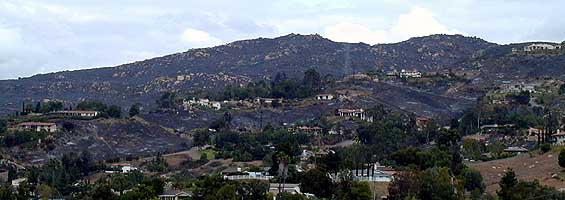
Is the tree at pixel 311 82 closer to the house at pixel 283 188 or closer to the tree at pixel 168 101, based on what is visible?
the tree at pixel 168 101

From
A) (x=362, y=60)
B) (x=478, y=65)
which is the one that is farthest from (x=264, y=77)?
(x=478, y=65)

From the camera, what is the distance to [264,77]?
178375 millimetres

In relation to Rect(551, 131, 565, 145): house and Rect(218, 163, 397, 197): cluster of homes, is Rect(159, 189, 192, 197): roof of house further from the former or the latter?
Rect(551, 131, 565, 145): house

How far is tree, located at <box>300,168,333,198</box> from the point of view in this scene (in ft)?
188

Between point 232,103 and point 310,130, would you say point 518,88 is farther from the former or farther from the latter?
point 232,103

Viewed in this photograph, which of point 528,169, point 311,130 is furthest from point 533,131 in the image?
point 311,130

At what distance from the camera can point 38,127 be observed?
97.4 metres

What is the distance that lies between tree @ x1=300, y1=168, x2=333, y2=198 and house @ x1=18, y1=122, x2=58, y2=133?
4604 centimetres

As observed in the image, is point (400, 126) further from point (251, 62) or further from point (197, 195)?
point (251, 62)

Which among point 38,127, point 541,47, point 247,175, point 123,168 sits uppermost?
point 541,47

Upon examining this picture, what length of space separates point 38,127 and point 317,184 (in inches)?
1896

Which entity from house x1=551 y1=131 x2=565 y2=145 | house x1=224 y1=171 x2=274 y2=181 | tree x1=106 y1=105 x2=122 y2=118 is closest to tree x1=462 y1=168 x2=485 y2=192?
house x1=224 y1=171 x2=274 y2=181

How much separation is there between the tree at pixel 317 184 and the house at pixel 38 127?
4604cm

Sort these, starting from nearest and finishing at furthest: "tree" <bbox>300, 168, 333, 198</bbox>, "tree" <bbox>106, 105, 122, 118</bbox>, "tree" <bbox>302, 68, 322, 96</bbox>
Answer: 1. "tree" <bbox>300, 168, 333, 198</bbox>
2. "tree" <bbox>106, 105, 122, 118</bbox>
3. "tree" <bbox>302, 68, 322, 96</bbox>
